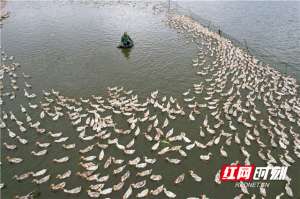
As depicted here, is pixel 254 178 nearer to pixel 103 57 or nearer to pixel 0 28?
pixel 103 57

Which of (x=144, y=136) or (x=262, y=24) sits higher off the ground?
(x=262, y=24)

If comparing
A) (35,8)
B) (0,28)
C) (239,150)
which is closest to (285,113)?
(239,150)

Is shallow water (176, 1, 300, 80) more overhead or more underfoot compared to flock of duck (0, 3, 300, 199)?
more overhead

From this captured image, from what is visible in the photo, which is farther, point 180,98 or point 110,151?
point 180,98

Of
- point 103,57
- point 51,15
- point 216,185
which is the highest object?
point 51,15

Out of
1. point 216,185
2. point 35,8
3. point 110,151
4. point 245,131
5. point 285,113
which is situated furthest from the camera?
point 35,8

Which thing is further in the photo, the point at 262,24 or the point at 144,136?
the point at 262,24

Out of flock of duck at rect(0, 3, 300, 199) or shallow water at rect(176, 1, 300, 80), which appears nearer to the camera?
flock of duck at rect(0, 3, 300, 199)

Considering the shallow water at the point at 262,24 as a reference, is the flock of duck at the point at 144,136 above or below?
below
